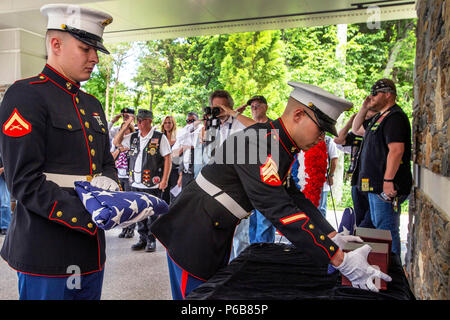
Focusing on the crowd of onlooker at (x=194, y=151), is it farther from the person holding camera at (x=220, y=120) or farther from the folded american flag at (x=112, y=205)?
the folded american flag at (x=112, y=205)

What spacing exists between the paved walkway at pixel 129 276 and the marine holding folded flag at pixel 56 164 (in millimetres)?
1775

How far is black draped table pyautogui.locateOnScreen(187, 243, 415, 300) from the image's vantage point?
1.37 metres

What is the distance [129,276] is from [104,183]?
245cm

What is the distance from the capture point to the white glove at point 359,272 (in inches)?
56.5

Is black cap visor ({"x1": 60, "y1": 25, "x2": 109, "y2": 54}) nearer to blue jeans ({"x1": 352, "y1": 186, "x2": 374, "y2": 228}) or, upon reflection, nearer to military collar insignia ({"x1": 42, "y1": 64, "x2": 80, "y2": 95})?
military collar insignia ({"x1": 42, "y1": 64, "x2": 80, "y2": 95})

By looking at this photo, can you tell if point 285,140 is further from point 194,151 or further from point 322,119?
point 194,151

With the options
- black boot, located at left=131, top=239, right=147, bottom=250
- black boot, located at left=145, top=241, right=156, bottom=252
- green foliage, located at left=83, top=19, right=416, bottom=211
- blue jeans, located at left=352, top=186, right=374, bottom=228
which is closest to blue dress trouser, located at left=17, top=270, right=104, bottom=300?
blue jeans, located at left=352, top=186, right=374, bottom=228

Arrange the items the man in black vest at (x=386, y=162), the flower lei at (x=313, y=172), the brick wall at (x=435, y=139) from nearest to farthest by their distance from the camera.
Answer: the brick wall at (x=435, y=139)
the man in black vest at (x=386, y=162)
the flower lei at (x=313, y=172)

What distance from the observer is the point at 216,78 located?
13453mm

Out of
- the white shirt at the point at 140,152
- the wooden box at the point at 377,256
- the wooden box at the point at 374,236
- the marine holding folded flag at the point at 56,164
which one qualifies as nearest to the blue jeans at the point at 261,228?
the white shirt at the point at 140,152

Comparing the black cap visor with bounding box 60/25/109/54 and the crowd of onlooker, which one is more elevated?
the black cap visor with bounding box 60/25/109/54

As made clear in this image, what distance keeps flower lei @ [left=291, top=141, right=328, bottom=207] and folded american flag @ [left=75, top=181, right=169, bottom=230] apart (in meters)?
3.17

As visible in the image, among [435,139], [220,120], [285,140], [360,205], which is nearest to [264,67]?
[220,120]

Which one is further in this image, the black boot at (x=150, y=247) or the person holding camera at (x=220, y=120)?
the black boot at (x=150, y=247)
